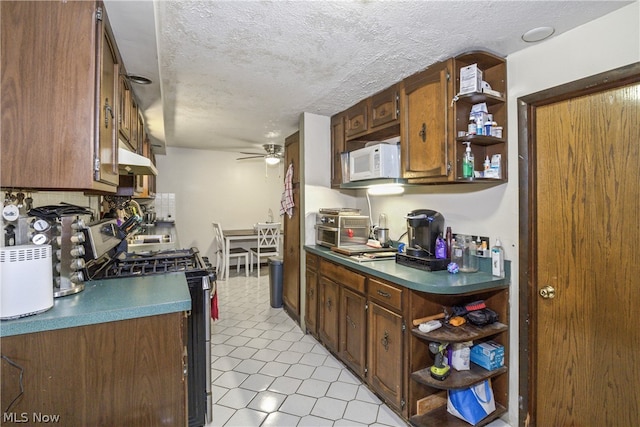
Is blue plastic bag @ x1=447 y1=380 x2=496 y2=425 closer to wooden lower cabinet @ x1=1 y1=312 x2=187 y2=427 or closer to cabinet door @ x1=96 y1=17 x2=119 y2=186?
wooden lower cabinet @ x1=1 y1=312 x2=187 y2=427

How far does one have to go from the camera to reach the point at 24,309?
1.09m

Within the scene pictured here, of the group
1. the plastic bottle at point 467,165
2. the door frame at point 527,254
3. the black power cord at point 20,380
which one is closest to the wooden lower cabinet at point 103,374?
the black power cord at point 20,380

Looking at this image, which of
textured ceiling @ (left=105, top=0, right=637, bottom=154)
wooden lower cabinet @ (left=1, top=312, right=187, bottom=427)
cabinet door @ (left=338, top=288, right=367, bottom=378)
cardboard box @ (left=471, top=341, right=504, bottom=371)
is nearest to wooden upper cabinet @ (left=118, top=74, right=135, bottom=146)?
textured ceiling @ (left=105, top=0, right=637, bottom=154)

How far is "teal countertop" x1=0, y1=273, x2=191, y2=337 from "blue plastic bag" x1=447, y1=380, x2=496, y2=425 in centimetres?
160

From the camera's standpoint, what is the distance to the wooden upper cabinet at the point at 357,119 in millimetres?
2632

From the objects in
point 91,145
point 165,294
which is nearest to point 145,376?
point 165,294

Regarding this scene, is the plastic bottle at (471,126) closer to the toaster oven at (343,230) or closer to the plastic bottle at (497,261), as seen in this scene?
the plastic bottle at (497,261)

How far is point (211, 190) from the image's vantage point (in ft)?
18.7

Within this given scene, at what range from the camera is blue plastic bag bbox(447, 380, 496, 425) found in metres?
1.75

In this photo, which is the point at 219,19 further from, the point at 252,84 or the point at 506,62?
the point at 506,62

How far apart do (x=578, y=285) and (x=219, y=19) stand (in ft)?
7.45

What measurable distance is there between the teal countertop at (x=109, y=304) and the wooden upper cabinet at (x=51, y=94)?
0.48 meters

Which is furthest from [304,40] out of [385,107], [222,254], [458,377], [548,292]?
[222,254]

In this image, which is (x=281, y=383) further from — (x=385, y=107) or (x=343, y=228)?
(x=385, y=107)
